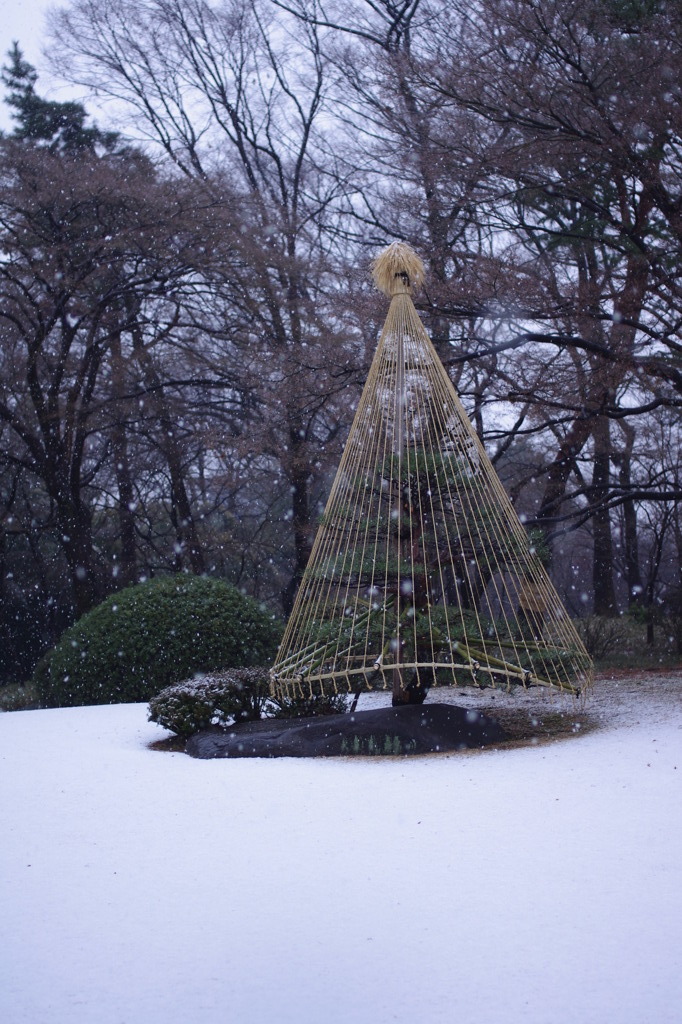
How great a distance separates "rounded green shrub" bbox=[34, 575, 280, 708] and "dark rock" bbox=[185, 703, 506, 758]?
1859 mm

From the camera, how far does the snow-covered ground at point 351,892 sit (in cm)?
194

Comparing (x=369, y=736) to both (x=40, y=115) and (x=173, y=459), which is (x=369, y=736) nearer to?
(x=173, y=459)

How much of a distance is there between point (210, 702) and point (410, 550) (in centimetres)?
146

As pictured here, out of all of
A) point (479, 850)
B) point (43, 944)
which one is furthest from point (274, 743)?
point (43, 944)

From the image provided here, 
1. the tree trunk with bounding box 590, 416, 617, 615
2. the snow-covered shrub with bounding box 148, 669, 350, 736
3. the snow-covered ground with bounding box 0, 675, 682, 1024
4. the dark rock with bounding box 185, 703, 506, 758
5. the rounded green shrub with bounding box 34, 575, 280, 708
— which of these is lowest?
the snow-covered ground with bounding box 0, 675, 682, 1024

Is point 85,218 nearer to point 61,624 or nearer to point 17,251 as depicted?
point 17,251

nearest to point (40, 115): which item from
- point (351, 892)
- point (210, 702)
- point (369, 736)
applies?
point (210, 702)

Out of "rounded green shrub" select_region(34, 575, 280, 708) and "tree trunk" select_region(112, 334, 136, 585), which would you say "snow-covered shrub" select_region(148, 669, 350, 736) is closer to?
"rounded green shrub" select_region(34, 575, 280, 708)

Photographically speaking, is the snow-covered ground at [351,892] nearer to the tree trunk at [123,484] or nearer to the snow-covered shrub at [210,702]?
the snow-covered shrub at [210,702]

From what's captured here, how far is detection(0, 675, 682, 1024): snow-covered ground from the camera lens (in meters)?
1.94

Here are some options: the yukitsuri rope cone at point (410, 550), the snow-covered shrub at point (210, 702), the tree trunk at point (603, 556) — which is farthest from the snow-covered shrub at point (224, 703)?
the tree trunk at point (603, 556)

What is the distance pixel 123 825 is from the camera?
10.6 ft

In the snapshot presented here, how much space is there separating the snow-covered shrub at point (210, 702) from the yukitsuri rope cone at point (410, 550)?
0.29 m

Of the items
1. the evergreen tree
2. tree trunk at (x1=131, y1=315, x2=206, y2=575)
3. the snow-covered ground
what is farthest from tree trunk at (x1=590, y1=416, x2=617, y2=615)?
the snow-covered ground
